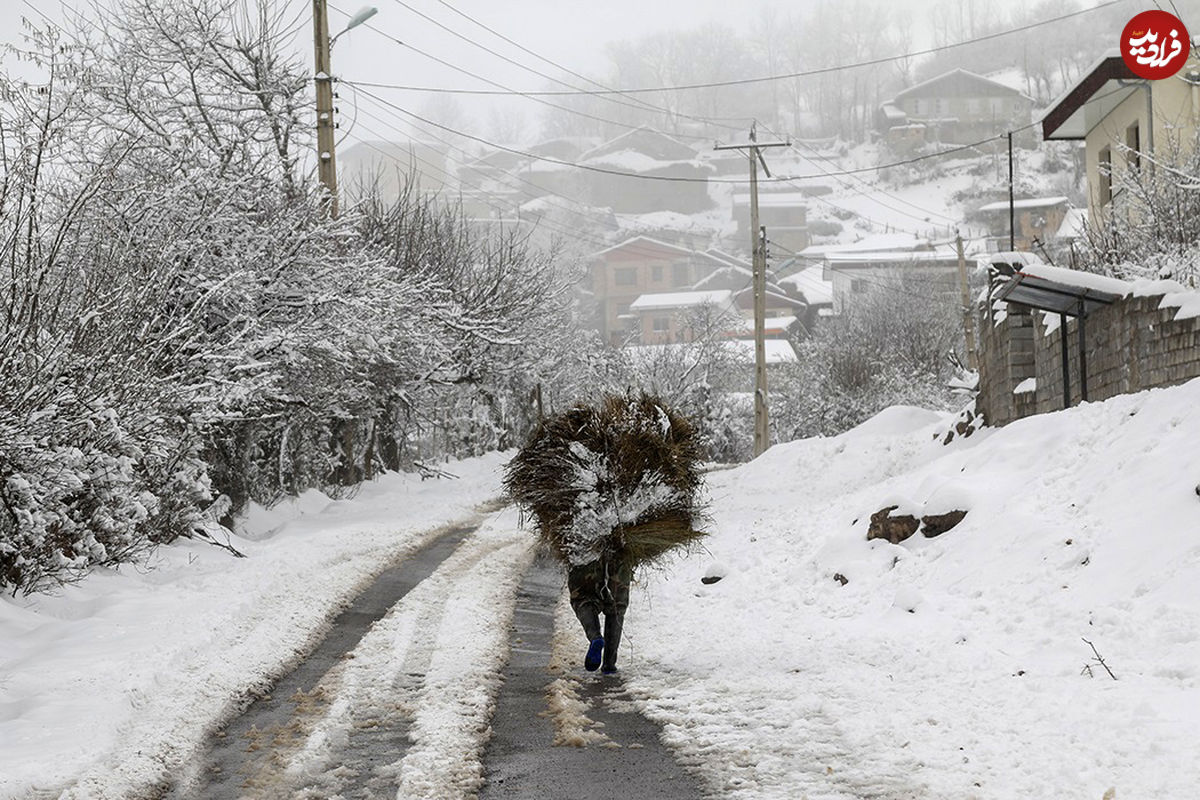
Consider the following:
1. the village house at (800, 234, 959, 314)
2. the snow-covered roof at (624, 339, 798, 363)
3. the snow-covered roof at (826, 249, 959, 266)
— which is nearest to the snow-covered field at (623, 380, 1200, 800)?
the snow-covered roof at (624, 339, 798, 363)

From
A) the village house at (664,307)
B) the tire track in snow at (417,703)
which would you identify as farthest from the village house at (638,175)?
the tire track in snow at (417,703)

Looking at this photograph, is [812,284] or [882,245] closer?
[812,284]

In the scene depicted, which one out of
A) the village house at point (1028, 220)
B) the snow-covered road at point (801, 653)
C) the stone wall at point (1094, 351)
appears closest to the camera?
the snow-covered road at point (801, 653)

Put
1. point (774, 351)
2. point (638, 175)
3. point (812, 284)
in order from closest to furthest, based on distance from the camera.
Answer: point (774, 351), point (812, 284), point (638, 175)

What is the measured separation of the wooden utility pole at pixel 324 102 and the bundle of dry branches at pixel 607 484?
12.9 m

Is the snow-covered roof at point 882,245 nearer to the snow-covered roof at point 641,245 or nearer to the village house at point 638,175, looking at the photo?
the snow-covered roof at point 641,245

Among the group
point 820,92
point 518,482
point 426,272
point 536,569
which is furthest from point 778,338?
point 820,92

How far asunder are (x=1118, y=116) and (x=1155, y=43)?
8.39 metres

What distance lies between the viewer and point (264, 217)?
18.2 meters

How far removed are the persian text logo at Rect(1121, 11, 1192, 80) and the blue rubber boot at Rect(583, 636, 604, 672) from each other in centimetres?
1370

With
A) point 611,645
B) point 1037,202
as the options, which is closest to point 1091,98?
point 611,645

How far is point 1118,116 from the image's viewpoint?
93.1 feet

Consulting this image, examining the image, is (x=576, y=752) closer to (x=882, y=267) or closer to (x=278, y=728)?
(x=278, y=728)

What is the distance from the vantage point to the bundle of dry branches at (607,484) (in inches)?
342
